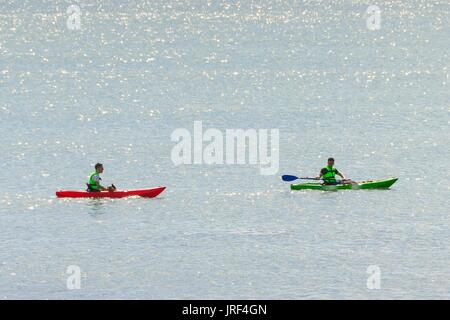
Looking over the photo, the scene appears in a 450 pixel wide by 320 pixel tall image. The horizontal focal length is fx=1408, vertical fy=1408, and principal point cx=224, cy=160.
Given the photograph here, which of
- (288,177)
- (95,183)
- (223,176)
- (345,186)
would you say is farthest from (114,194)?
(345,186)

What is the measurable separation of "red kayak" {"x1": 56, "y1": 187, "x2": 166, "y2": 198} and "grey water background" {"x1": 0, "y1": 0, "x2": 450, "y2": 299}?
0.39 metres

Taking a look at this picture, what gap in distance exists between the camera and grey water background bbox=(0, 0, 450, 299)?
5306cm

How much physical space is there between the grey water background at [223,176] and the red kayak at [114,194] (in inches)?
15.3

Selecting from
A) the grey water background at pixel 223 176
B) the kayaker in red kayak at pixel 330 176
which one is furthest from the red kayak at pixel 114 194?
the kayaker in red kayak at pixel 330 176

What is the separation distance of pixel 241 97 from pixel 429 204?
4666 centimetres

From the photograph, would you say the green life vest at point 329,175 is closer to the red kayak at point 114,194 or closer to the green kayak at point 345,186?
the green kayak at point 345,186

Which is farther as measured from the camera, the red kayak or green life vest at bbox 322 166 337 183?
green life vest at bbox 322 166 337 183

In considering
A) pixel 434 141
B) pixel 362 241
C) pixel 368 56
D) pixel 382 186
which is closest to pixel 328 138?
pixel 434 141

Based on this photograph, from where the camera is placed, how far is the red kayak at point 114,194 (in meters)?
65.4

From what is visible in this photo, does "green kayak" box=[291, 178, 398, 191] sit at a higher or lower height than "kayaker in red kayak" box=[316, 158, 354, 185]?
lower

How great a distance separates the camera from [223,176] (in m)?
73.6

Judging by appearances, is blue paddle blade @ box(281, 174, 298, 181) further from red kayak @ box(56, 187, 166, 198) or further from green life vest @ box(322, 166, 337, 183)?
red kayak @ box(56, 187, 166, 198)

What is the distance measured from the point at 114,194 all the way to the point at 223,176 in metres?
Result: 9.60

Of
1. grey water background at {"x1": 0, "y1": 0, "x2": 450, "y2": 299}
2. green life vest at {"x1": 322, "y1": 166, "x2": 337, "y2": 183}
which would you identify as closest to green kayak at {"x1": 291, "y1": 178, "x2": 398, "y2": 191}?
green life vest at {"x1": 322, "y1": 166, "x2": 337, "y2": 183}
